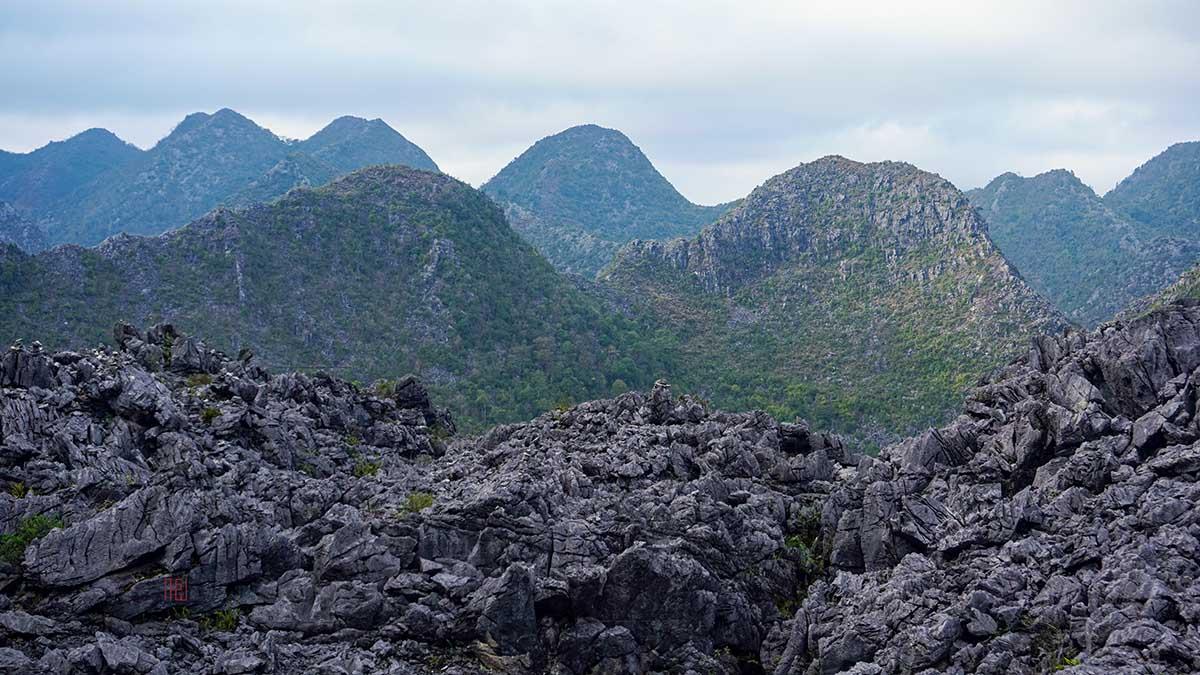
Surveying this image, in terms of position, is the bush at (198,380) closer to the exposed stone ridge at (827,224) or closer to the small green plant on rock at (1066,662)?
the small green plant on rock at (1066,662)

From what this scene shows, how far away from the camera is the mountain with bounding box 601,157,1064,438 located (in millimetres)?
97312

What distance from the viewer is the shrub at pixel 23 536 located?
27.3m

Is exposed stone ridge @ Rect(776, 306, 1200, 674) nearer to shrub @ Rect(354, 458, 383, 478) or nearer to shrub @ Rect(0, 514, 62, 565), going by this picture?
shrub @ Rect(354, 458, 383, 478)

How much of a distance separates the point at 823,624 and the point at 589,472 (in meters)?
12.1

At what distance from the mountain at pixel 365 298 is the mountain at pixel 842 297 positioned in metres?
10.7

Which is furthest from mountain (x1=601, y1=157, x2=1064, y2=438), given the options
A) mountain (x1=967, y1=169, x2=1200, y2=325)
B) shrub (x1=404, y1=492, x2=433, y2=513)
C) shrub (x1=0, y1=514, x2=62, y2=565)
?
shrub (x1=0, y1=514, x2=62, y2=565)

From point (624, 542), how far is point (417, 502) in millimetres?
7440

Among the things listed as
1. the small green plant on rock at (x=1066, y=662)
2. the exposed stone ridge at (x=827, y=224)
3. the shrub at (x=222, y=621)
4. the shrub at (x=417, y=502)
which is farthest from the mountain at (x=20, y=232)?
the small green plant on rock at (x=1066, y=662)

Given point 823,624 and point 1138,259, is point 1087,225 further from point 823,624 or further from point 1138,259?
point 823,624

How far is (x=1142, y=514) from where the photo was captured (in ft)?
88.1

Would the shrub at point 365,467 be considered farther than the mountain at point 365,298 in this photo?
No

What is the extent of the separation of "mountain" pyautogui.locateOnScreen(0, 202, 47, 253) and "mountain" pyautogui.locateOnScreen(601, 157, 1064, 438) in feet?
317

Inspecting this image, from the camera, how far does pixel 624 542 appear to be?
31.8 metres

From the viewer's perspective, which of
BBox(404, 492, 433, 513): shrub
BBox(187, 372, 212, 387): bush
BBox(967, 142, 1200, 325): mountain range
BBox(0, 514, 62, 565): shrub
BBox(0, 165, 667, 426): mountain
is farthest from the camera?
BBox(967, 142, 1200, 325): mountain range
